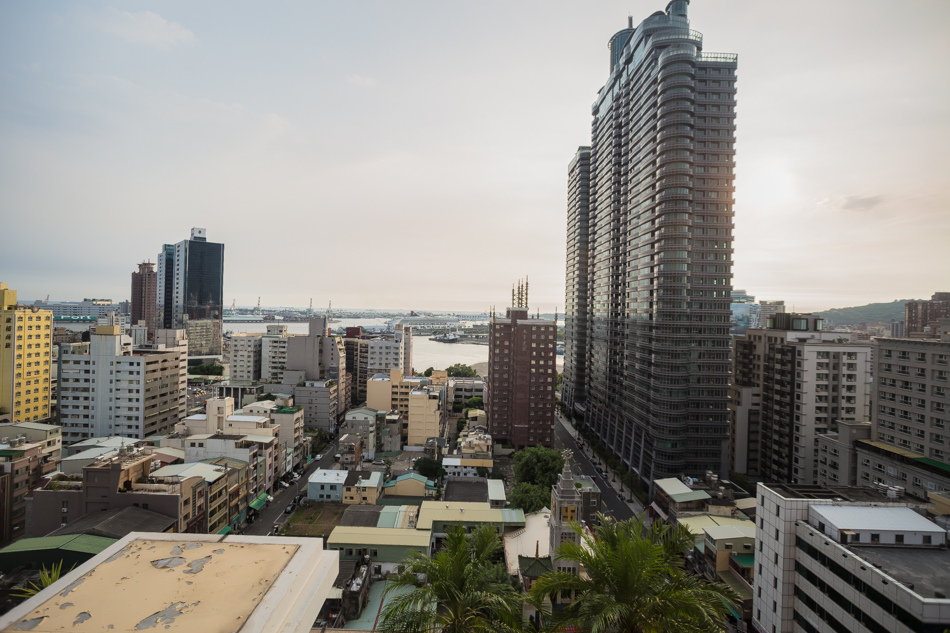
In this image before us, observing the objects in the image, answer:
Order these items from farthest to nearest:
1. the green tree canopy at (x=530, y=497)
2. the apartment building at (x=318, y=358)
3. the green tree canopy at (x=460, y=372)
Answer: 1. the green tree canopy at (x=460, y=372)
2. the apartment building at (x=318, y=358)
3. the green tree canopy at (x=530, y=497)

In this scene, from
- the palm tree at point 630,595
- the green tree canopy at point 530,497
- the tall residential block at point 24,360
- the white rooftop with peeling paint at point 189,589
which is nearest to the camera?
the white rooftop with peeling paint at point 189,589

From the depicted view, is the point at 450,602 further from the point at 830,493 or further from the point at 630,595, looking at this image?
the point at 830,493

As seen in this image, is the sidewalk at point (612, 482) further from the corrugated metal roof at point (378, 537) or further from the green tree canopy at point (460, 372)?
the green tree canopy at point (460, 372)

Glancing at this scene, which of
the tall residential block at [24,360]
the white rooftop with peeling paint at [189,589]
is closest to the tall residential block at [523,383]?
the tall residential block at [24,360]

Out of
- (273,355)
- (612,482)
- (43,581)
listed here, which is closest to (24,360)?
(273,355)

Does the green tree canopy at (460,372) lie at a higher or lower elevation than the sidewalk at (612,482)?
higher

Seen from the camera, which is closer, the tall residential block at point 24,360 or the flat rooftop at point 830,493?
the flat rooftop at point 830,493
